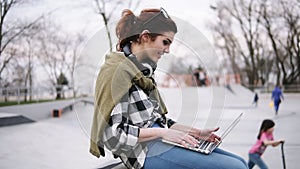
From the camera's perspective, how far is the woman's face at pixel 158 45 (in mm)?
599

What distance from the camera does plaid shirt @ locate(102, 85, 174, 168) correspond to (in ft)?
1.81

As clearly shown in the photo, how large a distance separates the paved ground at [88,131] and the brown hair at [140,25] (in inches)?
5.5

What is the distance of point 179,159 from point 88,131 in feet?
0.68

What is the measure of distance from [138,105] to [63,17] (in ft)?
4.30

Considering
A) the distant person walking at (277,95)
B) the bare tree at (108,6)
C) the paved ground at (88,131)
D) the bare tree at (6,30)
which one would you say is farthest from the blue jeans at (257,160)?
the distant person walking at (277,95)

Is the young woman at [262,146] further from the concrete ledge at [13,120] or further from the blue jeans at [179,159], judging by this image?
the concrete ledge at [13,120]

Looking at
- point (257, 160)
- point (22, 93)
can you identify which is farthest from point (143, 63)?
point (22, 93)

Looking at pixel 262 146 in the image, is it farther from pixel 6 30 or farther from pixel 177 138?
pixel 6 30

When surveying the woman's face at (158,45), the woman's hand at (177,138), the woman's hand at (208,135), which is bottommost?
the woman's hand at (208,135)

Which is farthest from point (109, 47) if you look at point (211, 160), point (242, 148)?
point (242, 148)

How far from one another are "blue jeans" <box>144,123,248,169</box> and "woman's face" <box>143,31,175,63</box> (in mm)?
156

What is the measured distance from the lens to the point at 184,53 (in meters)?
0.66

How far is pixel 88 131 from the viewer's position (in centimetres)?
66

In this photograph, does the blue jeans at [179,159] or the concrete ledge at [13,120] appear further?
the concrete ledge at [13,120]
